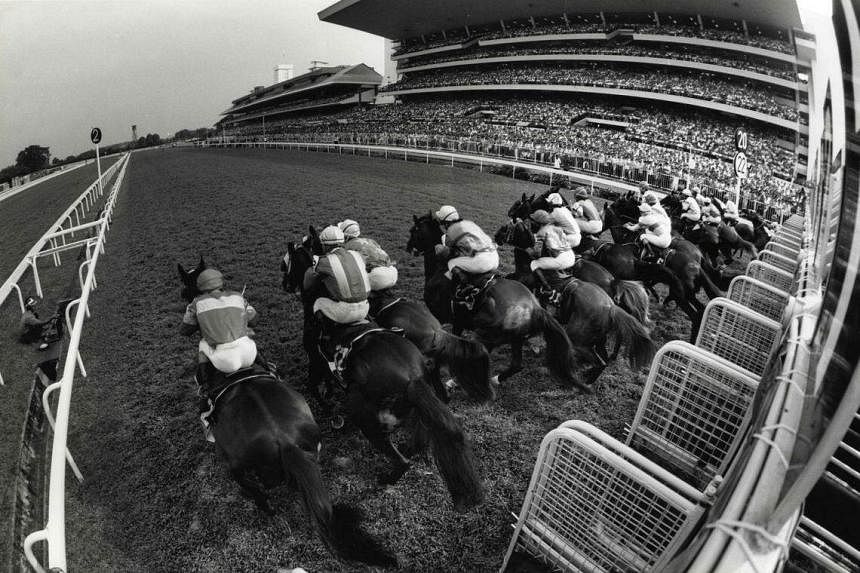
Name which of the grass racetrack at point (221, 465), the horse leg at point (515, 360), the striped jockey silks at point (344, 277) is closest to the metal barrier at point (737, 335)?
the grass racetrack at point (221, 465)

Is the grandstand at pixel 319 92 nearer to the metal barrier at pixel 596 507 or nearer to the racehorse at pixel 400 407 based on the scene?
the racehorse at pixel 400 407

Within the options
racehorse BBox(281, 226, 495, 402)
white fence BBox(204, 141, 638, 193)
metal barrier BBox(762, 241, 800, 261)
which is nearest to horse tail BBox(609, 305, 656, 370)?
racehorse BBox(281, 226, 495, 402)

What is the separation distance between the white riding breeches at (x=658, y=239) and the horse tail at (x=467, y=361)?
349 centimetres

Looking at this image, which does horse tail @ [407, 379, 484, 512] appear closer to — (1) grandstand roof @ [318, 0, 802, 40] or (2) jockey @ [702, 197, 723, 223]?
(2) jockey @ [702, 197, 723, 223]

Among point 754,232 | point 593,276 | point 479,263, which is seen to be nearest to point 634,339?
point 593,276

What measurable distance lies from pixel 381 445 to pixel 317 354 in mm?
1187

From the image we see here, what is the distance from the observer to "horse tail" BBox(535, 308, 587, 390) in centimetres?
Result: 402

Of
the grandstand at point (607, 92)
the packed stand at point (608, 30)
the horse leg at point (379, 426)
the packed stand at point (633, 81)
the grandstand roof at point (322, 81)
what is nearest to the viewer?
the horse leg at point (379, 426)

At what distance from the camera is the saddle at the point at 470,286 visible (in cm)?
432

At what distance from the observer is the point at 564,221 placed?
5262 millimetres

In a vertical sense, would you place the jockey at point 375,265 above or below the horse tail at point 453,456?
above

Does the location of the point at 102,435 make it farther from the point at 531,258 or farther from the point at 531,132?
the point at 531,132

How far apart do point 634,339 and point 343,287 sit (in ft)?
8.97

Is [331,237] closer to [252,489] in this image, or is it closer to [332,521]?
[252,489]
